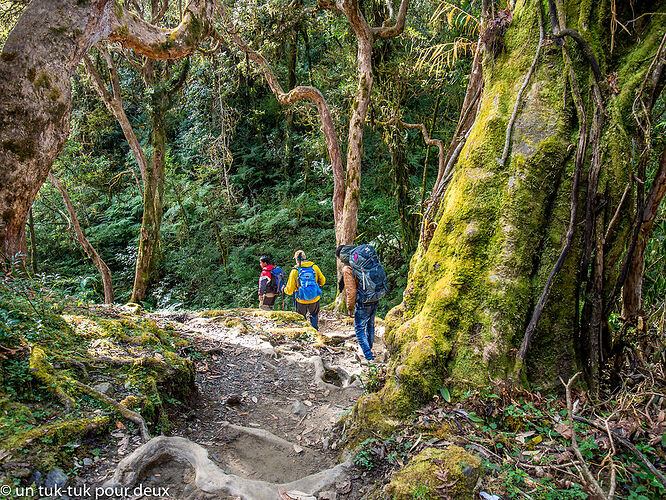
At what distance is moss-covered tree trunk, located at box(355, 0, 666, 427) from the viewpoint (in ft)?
11.0

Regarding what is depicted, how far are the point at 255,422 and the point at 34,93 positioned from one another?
167 inches

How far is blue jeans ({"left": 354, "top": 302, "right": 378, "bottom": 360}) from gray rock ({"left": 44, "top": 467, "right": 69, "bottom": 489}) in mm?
4116

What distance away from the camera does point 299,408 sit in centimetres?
502

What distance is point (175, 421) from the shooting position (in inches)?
164

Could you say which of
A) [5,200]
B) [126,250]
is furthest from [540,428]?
[126,250]

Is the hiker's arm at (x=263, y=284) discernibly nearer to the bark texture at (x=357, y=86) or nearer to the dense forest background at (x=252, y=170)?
the bark texture at (x=357, y=86)

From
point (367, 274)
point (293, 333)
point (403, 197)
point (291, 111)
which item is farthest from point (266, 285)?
point (291, 111)

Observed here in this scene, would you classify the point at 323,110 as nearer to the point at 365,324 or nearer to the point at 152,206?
the point at 152,206

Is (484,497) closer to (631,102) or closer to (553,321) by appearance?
(553,321)

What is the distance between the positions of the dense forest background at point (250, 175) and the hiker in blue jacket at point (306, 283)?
12.6 ft

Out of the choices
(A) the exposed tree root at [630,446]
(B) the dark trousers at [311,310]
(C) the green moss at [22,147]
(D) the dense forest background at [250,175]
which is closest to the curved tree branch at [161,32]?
(C) the green moss at [22,147]

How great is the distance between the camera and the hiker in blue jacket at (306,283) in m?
7.81

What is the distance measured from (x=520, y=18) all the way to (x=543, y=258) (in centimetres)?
240

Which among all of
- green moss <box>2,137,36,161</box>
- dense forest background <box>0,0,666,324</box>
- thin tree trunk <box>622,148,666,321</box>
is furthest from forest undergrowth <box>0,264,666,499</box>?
dense forest background <box>0,0,666,324</box>
